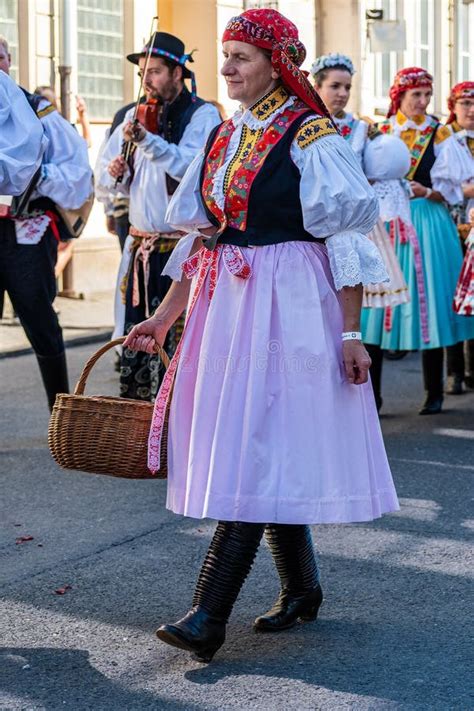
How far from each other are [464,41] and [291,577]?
71.6 ft

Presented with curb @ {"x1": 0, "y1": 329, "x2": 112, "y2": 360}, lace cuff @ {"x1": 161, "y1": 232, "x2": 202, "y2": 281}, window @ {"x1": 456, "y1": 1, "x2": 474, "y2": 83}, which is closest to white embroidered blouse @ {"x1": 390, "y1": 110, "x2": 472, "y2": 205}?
curb @ {"x1": 0, "y1": 329, "x2": 112, "y2": 360}

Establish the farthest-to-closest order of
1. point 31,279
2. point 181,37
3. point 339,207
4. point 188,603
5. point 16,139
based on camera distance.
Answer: point 181,37 < point 31,279 < point 16,139 < point 188,603 < point 339,207

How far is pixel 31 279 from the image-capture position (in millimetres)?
6961

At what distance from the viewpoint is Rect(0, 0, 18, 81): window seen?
14.3 m

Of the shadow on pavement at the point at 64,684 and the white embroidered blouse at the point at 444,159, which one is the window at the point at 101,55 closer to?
the white embroidered blouse at the point at 444,159

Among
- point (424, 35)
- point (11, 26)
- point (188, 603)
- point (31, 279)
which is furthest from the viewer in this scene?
point (424, 35)

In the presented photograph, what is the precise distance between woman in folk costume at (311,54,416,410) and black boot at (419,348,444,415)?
36 centimetres

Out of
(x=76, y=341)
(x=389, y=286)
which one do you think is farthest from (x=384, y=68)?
(x=389, y=286)

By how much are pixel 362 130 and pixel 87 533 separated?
309 centimetres

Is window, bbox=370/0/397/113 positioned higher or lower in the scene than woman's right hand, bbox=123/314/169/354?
higher

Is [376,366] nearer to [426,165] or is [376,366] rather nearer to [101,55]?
[426,165]

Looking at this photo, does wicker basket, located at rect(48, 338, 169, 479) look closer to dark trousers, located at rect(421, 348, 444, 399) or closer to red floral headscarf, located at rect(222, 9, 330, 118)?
red floral headscarf, located at rect(222, 9, 330, 118)

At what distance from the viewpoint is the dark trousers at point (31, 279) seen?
6.91 meters

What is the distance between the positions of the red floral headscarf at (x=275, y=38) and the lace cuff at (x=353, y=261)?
445 mm
